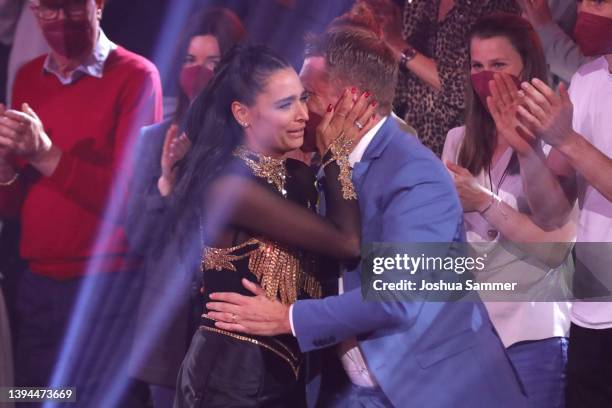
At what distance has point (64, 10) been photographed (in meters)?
2.65

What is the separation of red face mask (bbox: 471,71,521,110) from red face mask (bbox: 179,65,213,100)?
0.76 metres

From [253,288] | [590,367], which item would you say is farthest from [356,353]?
[590,367]

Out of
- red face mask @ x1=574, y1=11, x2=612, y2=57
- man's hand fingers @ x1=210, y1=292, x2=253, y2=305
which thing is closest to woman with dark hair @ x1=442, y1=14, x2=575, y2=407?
red face mask @ x1=574, y1=11, x2=612, y2=57

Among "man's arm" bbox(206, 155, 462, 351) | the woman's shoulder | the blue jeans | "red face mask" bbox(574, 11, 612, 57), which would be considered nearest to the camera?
"man's arm" bbox(206, 155, 462, 351)

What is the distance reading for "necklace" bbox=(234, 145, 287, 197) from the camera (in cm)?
212

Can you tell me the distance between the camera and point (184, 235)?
2.44 meters

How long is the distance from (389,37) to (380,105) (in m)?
0.64

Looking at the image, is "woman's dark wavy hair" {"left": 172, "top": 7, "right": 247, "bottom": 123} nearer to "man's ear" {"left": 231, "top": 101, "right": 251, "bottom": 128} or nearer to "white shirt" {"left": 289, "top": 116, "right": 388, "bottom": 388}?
"man's ear" {"left": 231, "top": 101, "right": 251, "bottom": 128}

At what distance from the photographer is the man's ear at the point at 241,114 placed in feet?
7.18

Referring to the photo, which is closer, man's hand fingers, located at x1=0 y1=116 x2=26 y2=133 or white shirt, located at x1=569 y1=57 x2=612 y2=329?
white shirt, located at x1=569 y1=57 x2=612 y2=329

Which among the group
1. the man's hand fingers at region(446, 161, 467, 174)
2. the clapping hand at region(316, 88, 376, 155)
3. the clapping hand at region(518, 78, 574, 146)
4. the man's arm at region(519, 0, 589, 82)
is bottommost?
the man's hand fingers at region(446, 161, 467, 174)

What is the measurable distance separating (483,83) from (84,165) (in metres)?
1.12

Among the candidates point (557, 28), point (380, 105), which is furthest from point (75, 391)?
point (557, 28)

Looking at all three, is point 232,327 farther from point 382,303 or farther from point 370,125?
point 370,125
